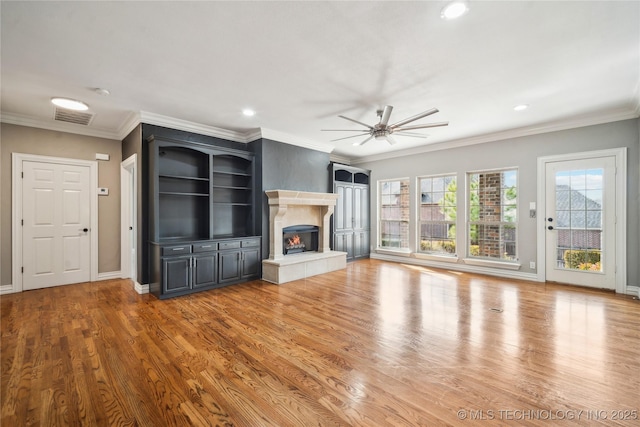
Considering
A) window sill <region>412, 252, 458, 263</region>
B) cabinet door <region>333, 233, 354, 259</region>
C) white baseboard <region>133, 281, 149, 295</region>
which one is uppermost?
cabinet door <region>333, 233, 354, 259</region>

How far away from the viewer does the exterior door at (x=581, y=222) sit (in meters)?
4.29

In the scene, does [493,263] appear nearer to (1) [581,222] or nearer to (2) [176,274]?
(1) [581,222]

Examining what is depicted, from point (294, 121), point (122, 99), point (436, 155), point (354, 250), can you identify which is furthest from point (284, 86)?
point (354, 250)

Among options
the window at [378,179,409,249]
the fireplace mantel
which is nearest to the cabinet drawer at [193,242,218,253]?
the fireplace mantel

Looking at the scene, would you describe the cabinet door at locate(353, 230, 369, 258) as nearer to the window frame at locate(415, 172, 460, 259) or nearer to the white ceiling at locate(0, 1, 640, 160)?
the window frame at locate(415, 172, 460, 259)

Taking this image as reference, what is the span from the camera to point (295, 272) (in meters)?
5.03

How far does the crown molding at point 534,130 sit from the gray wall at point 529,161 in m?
0.07

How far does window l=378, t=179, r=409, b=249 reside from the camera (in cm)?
683

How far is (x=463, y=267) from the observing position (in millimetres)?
5746

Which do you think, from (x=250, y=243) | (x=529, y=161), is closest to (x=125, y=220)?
(x=250, y=243)

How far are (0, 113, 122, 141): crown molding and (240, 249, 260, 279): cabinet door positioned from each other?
10.5 ft

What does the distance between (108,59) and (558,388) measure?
466 centimetres

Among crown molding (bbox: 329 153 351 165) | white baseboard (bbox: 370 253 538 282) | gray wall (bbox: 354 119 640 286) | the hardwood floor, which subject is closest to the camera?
the hardwood floor

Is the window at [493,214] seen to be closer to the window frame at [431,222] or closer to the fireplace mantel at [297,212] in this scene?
the window frame at [431,222]
